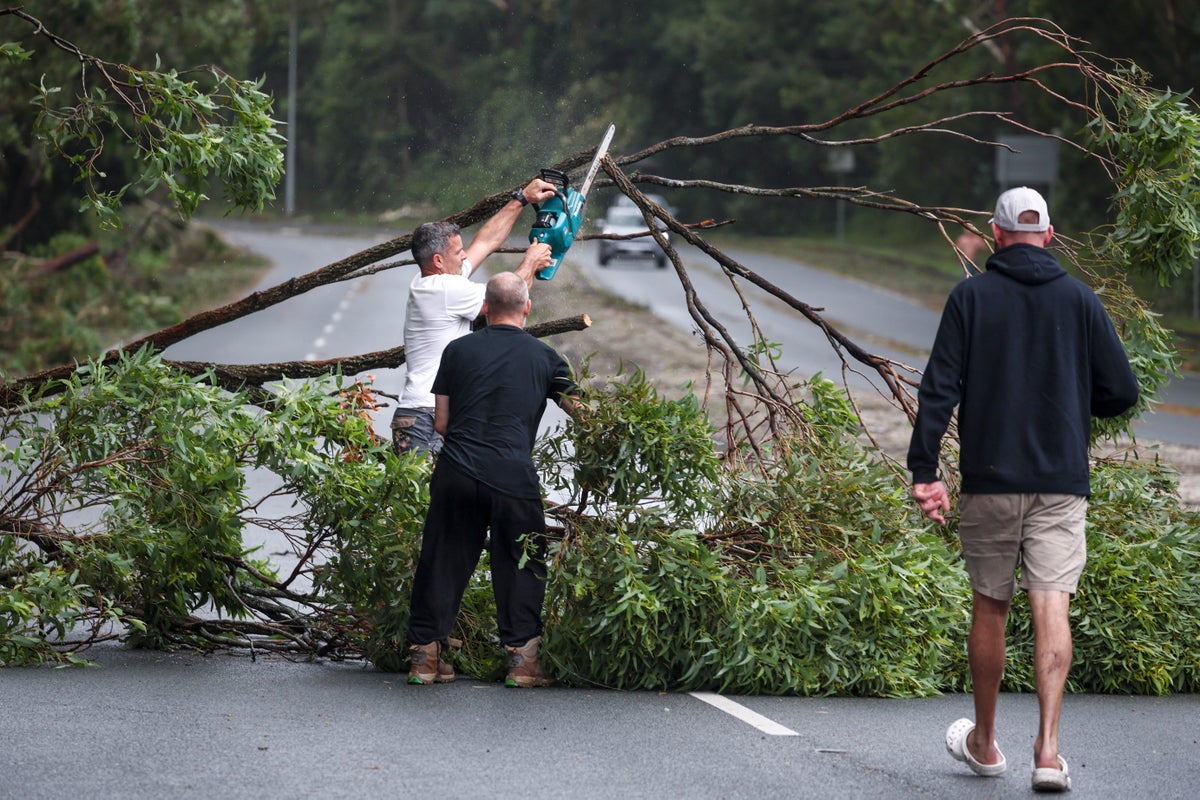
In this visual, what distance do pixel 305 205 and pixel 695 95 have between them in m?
21.1

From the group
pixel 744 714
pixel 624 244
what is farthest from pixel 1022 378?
pixel 624 244

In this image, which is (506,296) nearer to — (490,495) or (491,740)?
(490,495)

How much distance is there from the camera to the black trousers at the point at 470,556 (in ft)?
22.1

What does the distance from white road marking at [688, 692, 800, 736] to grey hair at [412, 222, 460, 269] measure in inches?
92.9

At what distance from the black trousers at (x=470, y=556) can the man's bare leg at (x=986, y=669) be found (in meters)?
2.00

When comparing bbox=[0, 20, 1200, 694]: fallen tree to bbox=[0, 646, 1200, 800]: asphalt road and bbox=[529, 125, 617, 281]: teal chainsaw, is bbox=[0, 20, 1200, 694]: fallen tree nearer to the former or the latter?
bbox=[0, 646, 1200, 800]: asphalt road

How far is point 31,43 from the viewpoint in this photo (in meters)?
→ 24.2

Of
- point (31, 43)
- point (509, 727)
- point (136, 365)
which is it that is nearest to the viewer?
point (509, 727)

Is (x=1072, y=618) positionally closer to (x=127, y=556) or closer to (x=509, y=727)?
(x=509, y=727)

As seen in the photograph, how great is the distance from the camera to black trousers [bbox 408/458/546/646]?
6738mm

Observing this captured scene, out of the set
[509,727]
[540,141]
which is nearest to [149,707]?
[509,727]

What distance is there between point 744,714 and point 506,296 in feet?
6.61

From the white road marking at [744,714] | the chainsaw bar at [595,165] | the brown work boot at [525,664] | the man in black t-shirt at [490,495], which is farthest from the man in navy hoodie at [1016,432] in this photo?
the chainsaw bar at [595,165]

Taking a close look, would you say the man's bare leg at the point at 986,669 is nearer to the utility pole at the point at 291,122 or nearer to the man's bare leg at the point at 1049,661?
the man's bare leg at the point at 1049,661
